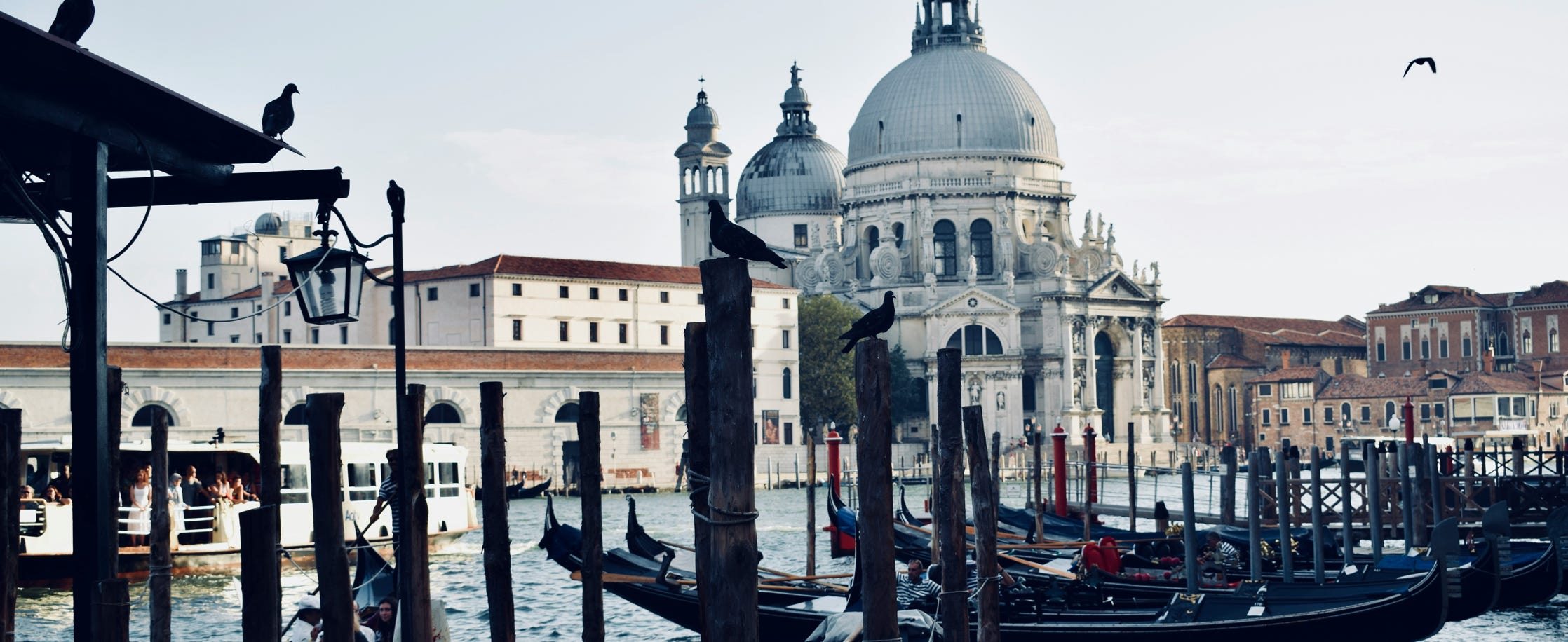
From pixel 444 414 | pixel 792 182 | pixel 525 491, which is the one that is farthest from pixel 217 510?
pixel 792 182

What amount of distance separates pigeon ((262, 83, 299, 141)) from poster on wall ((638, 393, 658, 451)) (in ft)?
108

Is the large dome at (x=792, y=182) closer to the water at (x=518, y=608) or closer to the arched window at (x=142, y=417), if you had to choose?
the arched window at (x=142, y=417)

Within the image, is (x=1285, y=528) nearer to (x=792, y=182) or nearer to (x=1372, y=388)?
(x=1372, y=388)

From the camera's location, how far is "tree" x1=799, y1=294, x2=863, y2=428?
172 ft

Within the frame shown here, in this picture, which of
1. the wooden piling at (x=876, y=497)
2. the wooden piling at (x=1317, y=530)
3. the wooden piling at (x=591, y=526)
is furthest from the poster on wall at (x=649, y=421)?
the wooden piling at (x=876, y=497)

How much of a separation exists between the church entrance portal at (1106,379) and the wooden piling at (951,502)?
5003 cm

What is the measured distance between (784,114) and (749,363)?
66280 mm

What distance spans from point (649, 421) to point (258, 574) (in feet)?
116

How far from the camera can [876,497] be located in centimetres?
816

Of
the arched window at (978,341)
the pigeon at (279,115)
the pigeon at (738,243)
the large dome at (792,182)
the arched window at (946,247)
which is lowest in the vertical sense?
the pigeon at (738,243)

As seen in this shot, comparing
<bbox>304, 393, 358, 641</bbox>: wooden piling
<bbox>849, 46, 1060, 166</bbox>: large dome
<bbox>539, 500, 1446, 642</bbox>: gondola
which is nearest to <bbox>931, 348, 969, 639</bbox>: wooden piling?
<bbox>539, 500, 1446, 642</bbox>: gondola

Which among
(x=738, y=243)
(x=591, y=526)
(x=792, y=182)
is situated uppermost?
(x=792, y=182)

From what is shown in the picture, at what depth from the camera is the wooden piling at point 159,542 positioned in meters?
10.6

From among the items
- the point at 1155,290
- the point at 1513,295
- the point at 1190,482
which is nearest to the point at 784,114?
the point at 1155,290
